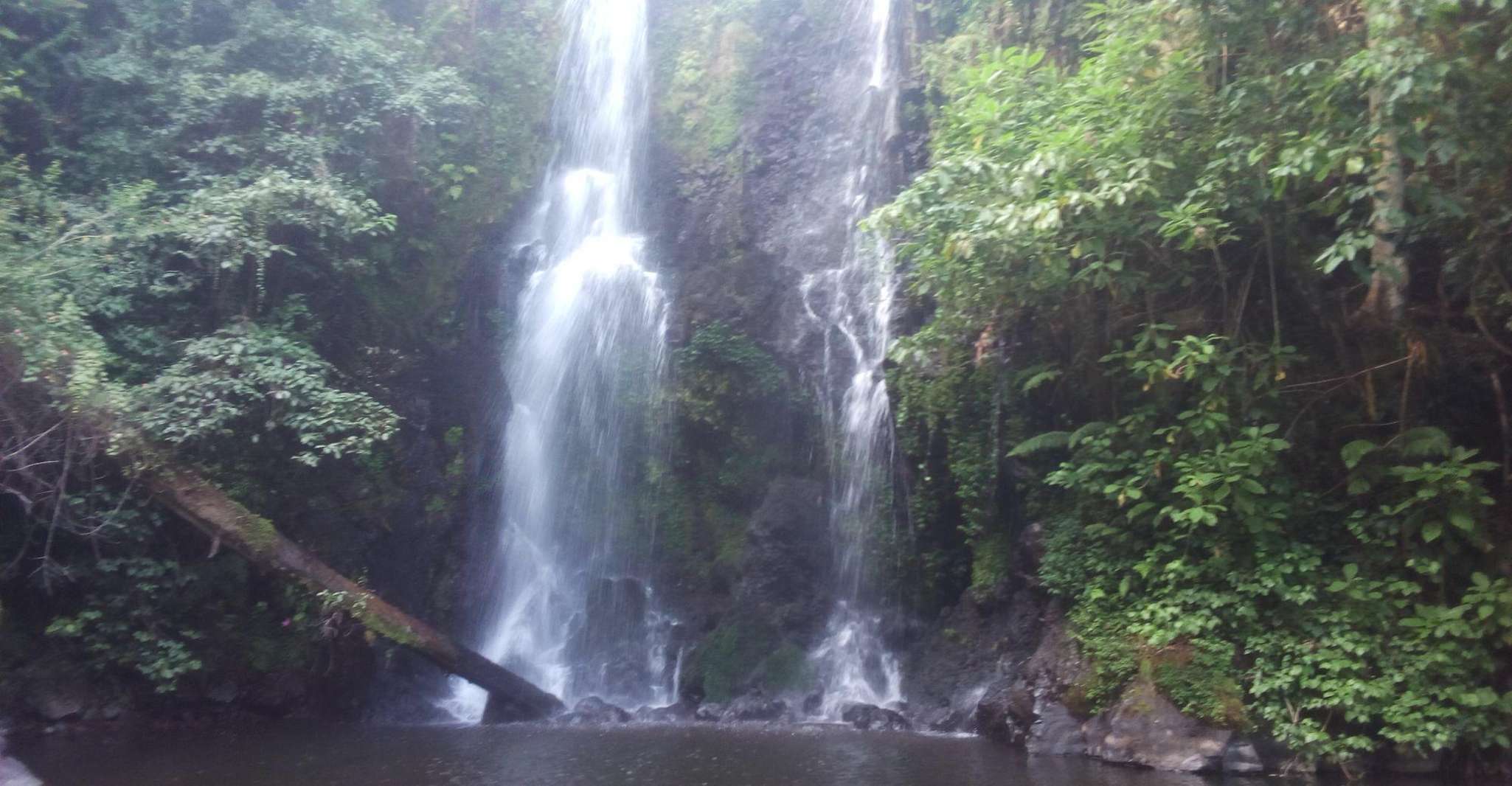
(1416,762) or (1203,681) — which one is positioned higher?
(1203,681)

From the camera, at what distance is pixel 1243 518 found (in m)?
8.37

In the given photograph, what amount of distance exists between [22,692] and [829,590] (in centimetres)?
895

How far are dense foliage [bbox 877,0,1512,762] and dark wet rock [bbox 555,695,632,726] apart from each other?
5.34 m

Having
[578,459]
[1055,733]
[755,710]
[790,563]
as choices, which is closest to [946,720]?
[1055,733]

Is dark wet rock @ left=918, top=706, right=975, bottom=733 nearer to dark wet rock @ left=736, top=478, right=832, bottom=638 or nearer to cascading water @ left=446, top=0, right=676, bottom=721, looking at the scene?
dark wet rock @ left=736, top=478, right=832, bottom=638

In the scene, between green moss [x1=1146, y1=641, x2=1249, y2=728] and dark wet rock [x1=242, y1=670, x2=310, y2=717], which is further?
dark wet rock [x1=242, y1=670, x2=310, y2=717]

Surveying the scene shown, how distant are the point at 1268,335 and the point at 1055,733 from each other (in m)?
4.02

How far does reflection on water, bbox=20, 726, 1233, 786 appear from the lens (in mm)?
7812

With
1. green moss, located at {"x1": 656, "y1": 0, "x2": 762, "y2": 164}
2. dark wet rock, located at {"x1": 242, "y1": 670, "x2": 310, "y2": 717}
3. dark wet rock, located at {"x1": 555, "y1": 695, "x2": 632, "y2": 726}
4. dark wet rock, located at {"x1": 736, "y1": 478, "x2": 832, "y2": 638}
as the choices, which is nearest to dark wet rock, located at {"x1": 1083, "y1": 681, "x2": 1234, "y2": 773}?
dark wet rock, located at {"x1": 736, "y1": 478, "x2": 832, "y2": 638}

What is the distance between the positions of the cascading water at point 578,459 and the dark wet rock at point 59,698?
418 centimetres

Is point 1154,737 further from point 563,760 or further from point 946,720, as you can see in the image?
point 563,760

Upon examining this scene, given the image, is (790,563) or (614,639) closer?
(790,563)

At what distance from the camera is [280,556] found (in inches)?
422

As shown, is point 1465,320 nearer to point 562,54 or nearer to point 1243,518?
point 1243,518
